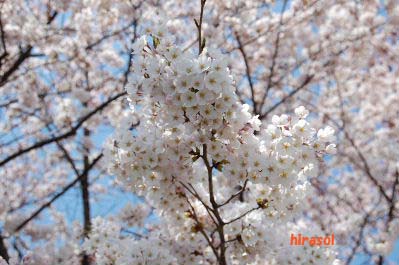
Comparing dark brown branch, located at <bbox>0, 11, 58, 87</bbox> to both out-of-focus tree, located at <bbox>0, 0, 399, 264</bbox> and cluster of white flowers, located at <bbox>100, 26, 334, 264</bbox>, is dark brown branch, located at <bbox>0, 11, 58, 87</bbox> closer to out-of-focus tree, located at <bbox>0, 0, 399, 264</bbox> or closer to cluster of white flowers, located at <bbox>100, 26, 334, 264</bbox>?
out-of-focus tree, located at <bbox>0, 0, 399, 264</bbox>

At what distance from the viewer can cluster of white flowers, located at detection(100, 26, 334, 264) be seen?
2.87m

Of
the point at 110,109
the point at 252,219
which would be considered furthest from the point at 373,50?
the point at 252,219

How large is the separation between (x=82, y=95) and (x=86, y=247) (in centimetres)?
405

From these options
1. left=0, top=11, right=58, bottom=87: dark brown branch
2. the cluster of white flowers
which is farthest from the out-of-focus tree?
the cluster of white flowers

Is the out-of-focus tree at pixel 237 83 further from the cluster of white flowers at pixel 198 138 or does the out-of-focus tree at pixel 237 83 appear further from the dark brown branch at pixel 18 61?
the cluster of white flowers at pixel 198 138

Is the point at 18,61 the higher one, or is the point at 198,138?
the point at 18,61

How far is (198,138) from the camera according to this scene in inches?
121

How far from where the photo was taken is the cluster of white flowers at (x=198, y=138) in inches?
113

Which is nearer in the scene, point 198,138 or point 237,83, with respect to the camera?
point 198,138

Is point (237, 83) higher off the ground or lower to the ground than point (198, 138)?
higher

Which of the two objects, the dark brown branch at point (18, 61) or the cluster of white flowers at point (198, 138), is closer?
the cluster of white flowers at point (198, 138)

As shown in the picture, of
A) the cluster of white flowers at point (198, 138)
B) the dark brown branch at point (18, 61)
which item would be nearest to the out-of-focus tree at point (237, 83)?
the dark brown branch at point (18, 61)

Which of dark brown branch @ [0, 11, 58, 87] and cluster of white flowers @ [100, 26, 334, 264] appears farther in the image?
dark brown branch @ [0, 11, 58, 87]

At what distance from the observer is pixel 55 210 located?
32.1 ft
